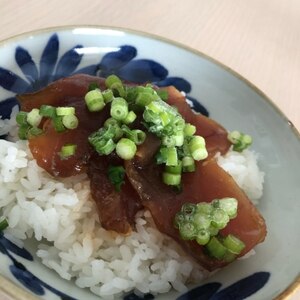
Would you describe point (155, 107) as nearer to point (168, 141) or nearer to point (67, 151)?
point (168, 141)

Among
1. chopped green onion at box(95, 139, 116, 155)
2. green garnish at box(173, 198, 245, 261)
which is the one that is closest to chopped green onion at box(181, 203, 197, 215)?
green garnish at box(173, 198, 245, 261)

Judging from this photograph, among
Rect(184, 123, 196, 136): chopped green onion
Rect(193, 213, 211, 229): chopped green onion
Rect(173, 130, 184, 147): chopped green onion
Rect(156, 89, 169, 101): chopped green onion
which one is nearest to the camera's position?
Rect(193, 213, 211, 229): chopped green onion

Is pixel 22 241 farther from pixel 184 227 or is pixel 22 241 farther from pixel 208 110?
pixel 208 110

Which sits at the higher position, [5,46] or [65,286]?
[5,46]

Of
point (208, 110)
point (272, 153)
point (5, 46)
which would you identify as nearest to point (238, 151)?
point (272, 153)

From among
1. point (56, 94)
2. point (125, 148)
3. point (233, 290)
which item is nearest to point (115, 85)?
point (56, 94)

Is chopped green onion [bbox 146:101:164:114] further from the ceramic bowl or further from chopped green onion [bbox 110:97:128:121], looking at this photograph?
the ceramic bowl

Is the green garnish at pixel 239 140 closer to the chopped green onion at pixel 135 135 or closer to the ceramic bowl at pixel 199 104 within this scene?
the ceramic bowl at pixel 199 104
